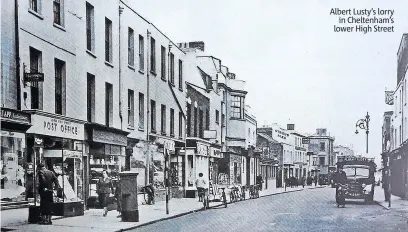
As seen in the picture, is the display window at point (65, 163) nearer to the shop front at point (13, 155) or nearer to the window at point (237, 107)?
the shop front at point (13, 155)

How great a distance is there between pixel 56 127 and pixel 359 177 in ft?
52.2

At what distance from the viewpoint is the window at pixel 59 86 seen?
1500 cm

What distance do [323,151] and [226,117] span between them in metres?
55.8

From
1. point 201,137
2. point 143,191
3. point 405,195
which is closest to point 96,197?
point 143,191

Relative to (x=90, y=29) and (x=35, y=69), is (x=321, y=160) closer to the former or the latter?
(x=90, y=29)

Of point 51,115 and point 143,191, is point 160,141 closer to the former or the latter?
point 143,191

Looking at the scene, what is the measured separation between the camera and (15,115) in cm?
1194

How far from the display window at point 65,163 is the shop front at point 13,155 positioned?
3.41ft

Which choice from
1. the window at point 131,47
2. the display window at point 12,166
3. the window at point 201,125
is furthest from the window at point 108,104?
the window at point 201,125

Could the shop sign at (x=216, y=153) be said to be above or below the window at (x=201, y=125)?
below

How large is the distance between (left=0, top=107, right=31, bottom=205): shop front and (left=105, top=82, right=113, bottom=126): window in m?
5.89

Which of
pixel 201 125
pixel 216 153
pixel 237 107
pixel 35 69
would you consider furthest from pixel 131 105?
pixel 237 107

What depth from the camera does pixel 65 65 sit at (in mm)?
15422

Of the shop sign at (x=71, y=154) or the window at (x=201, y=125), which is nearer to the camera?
the shop sign at (x=71, y=154)
